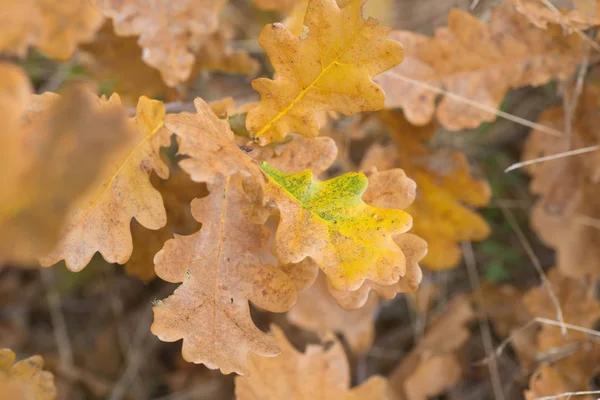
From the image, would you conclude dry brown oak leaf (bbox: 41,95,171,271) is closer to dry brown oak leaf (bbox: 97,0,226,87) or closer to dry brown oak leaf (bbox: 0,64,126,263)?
dry brown oak leaf (bbox: 97,0,226,87)

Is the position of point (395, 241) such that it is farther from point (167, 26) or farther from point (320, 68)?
point (167, 26)

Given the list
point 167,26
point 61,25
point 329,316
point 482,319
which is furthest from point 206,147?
point 482,319

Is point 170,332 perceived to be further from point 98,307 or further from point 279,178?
point 98,307

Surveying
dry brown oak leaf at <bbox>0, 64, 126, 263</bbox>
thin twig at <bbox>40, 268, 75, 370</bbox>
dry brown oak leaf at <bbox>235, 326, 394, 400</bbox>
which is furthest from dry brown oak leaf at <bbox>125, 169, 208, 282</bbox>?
dry brown oak leaf at <bbox>0, 64, 126, 263</bbox>

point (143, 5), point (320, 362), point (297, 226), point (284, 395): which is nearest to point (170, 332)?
point (297, 226)

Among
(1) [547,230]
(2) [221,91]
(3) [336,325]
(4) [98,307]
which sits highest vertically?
(2) [221,91]

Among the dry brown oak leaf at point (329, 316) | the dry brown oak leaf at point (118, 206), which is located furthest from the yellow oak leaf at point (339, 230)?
the dry brown oak leaf at point (329, 316)

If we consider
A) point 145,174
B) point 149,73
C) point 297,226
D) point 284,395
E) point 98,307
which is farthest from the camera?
point 98,307
